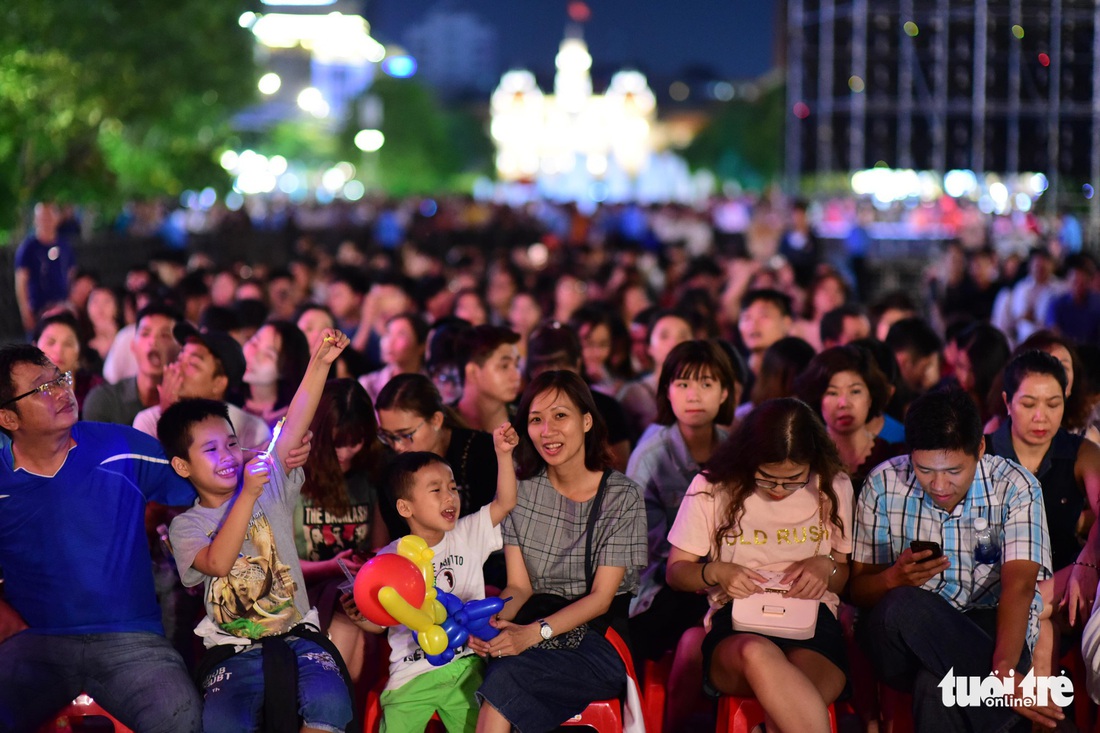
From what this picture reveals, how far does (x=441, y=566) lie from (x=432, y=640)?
528 mm

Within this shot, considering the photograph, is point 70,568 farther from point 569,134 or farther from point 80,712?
point 569,134

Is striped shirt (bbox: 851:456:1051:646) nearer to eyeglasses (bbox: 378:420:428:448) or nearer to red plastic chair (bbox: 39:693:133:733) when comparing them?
eyeglasses (bbox: 378:420:428:448)

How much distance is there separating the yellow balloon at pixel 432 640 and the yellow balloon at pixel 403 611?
0.01 meters

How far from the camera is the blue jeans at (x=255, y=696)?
14.8 feet

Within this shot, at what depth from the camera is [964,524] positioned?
16.2 feet

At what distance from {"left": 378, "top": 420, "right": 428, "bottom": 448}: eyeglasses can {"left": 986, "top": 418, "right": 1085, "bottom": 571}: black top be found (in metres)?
2.41

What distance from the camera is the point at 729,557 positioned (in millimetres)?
4996

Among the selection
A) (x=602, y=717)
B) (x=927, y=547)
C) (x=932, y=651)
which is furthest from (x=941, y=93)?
(x=602, y=717)

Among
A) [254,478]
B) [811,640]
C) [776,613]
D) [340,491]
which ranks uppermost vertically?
[254,478]

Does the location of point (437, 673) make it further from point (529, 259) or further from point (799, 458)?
point (529, 259)

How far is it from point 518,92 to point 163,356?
127 metres

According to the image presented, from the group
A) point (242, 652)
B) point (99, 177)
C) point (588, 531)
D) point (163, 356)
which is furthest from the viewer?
point (99, 177)

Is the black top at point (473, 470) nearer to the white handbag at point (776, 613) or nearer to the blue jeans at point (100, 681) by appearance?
the white handbag at point (776, 613)

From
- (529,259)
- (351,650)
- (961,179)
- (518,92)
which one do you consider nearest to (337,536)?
(351,650)
